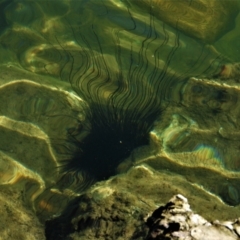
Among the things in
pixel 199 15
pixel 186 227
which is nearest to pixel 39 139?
pixel 186 227

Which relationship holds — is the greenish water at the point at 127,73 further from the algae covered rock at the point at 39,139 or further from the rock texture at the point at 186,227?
the rock texture at the point at 186,227

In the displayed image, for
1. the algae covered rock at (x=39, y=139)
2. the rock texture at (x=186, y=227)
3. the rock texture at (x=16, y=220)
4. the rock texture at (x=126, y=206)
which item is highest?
the rock texture at (x=186, y=227)

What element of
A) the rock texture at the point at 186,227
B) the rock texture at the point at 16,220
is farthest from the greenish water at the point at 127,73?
the rock texture at the point at 186,227

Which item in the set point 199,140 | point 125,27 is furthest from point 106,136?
point 125,27

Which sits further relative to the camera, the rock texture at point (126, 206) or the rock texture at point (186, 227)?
the rock texture at point (126, 206)

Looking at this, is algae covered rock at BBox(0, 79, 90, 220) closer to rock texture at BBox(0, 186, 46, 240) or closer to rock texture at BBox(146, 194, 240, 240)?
rock texture at BBox(0, 186, 46, 240)

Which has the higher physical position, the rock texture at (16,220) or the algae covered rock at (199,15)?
the algae covered rock at (199,15)
